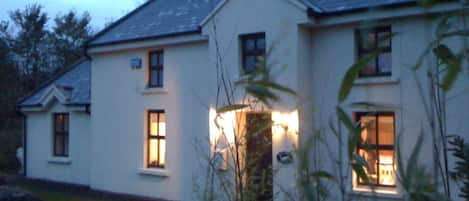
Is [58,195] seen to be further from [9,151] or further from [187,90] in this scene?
[9,151]

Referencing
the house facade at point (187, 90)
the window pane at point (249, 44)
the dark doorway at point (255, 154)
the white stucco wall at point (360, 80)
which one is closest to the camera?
the dark doorway at point (255, 154)

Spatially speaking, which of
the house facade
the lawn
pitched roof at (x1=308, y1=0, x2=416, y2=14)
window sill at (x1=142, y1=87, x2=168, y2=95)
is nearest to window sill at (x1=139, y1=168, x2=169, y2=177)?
the house facade

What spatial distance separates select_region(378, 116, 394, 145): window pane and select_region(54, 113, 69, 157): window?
11.1 meters

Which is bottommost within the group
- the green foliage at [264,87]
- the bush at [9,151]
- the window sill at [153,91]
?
the bush at [9,151]

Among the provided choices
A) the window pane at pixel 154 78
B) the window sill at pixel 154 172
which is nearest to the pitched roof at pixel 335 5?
the window pane at pixel 154 78

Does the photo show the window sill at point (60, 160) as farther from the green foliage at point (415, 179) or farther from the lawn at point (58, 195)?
the green foliage at point (415, 179)

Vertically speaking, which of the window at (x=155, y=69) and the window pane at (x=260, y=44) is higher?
the window pane at (x=260, y=44)

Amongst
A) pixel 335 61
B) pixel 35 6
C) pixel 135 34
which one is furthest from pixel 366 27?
pixel 35 6

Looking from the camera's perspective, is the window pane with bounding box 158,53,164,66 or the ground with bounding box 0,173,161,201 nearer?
the window pane with bounding box 158,53,164,66

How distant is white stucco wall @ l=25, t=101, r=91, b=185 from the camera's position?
17266 millimetres

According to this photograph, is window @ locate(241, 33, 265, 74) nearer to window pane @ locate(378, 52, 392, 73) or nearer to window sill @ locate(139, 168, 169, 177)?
window pane @ locate(378, 52, 392, 73)

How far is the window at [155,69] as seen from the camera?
14766 mm

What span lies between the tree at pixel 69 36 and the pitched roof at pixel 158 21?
2344cm

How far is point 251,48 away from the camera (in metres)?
12.3
